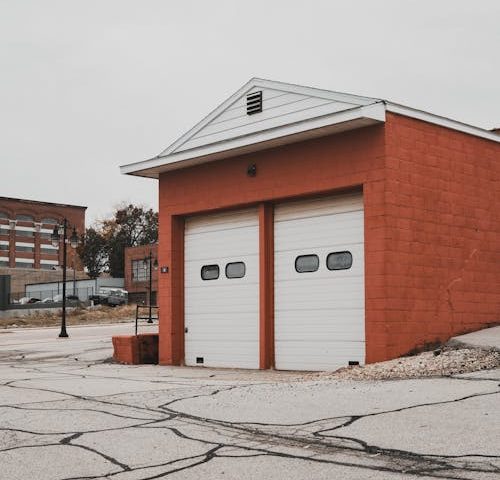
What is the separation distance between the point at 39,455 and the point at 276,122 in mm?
9731

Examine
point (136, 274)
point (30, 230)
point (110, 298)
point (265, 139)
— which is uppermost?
point (30, 230)

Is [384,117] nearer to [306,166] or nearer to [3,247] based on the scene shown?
[306,166]

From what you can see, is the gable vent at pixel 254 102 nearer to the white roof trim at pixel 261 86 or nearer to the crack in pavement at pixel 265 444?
the white roof trim at pixel 261 86

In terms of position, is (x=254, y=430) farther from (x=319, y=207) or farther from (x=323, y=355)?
(x=319, y=207)

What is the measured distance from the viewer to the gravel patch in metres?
10.6

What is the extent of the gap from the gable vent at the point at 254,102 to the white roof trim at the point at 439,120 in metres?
3.26

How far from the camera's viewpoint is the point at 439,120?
45.1 ft

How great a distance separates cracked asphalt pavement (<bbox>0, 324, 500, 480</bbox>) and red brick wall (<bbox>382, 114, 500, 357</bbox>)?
2.88 m

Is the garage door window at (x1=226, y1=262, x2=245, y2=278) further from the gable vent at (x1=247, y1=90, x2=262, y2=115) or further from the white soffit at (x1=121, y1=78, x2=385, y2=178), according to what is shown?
the gable vent at (x1=247, y1=90, x2=262, y2=115)

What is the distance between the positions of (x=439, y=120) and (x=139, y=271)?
219 ft

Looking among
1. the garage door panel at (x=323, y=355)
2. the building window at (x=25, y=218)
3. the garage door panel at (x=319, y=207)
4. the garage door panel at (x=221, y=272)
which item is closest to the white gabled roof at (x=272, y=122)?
the garage door panel at (x=319, y=207)

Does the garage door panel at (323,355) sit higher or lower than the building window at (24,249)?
lower

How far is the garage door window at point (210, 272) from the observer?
53.5 feet

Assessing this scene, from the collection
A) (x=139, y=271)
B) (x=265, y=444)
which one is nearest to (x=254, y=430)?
(x=265, y=444)
